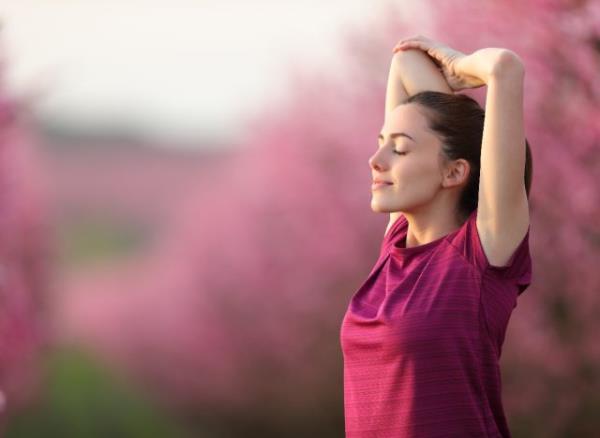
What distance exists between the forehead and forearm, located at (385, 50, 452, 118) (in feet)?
0.65

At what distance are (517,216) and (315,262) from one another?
1016 cm

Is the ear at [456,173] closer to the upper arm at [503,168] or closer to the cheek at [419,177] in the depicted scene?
the cheek at [419,177]

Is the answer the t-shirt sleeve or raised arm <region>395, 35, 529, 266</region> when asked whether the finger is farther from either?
the t-shirt sleeve

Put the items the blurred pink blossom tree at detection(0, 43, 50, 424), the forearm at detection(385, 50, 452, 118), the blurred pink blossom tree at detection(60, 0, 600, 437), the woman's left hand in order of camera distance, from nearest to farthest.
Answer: the woman's left hand, the forearm at detection(385, 50, 452, 118), the blurred pink blossom tree at detection(60, 0, 600, 437), the blurred pink blossom tree at detection(0, 43, 50, 424)

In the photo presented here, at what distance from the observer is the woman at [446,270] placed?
3.27 metres

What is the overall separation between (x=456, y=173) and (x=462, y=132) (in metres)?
0.11

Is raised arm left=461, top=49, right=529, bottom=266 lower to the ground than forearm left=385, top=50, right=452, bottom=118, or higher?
lower

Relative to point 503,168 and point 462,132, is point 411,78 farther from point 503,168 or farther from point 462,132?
point 503,168

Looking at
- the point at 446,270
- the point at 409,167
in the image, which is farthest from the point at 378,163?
the point at 446,270

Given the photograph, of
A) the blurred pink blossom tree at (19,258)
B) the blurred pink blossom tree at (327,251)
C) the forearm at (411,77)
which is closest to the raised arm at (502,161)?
the forearm at (411,77)

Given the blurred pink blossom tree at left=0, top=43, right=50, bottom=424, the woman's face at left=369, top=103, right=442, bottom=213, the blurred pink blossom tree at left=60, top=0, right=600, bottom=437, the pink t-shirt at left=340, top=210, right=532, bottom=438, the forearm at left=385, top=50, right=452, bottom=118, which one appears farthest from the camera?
the blurred pink blossom tree at left=0, top=43, right=50, bottom=424

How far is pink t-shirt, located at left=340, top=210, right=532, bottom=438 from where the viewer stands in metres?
3.26

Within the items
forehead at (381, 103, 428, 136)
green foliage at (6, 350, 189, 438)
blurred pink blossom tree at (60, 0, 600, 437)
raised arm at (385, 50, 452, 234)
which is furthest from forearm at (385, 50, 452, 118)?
green foliage at (6, 350, 189, 438)

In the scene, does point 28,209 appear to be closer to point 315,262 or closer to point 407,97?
point 315,262
